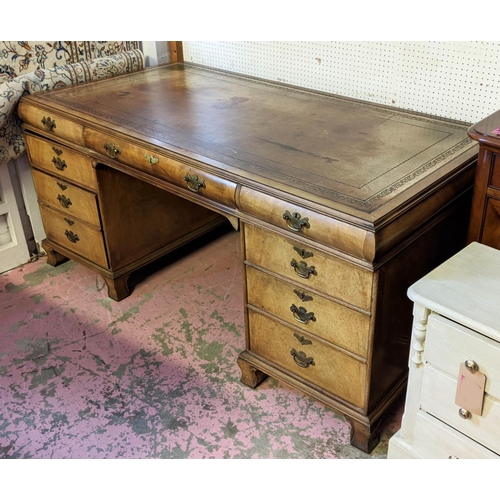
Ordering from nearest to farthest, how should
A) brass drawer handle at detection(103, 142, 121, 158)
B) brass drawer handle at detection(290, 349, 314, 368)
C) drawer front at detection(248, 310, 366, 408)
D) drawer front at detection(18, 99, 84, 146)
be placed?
drawer front at detection(248, 310, 366, 408)
brass drawer handle at detection(290, 349, 314, 368)
brass drawer handle at detection(103, 142, 121, 158)
drawer front at detection(18, 99, 84, 146)

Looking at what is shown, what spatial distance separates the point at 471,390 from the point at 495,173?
1.92 ft

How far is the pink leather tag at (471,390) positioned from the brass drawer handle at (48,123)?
5.97 feet

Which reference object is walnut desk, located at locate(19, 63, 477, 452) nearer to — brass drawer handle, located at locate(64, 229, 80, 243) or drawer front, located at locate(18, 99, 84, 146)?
drawer front, located at locate(18, 99, 84, 146)

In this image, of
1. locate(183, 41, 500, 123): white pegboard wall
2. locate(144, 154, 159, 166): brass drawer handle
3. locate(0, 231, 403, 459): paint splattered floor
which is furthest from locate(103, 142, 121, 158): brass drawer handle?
locate(183, 41, 500, 123): white pegboard wall

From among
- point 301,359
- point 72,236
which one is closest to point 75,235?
point 72,236

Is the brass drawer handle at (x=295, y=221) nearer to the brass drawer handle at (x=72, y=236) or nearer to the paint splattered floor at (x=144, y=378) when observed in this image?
the paint splattered floor at (x=144, y=378)

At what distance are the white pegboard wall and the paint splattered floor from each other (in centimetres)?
96

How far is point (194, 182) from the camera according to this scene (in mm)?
1979

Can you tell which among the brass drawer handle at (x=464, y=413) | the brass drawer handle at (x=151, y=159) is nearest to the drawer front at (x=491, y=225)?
the brass drawer handle at (x=464, y=413)

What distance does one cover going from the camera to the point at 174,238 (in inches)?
115

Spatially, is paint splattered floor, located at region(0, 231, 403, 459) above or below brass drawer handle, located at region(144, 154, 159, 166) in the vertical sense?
below

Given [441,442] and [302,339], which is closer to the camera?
[441,442]

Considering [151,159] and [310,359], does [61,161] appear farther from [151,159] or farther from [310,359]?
[310,359]

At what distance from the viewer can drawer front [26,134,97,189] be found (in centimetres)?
250
